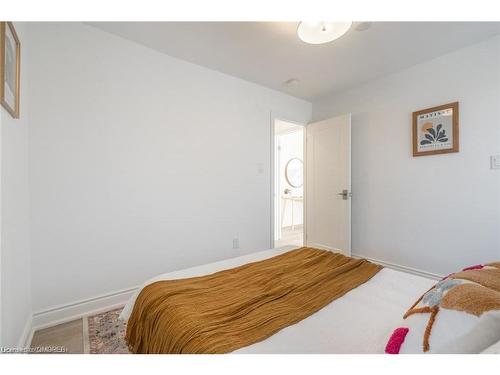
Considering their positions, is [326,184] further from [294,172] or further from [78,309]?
[78,309]

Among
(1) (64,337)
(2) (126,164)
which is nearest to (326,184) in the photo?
(2) (126,164)

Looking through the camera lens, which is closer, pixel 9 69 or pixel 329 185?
pixel 9 69

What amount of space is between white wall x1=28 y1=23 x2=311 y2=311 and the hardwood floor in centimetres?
19

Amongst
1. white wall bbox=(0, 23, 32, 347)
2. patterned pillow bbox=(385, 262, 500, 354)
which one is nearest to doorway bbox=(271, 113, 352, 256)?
patterned pillow bbox=(385, 262, 500, 354)

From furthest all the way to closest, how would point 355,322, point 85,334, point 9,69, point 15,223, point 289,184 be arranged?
1. point 289,184
2. point 85,334
3. point 15,223
4. point 9,69
5. point 355,322

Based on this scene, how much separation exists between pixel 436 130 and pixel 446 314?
2.52 metres

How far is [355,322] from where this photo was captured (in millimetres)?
997

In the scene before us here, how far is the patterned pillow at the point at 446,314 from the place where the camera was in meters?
0.68

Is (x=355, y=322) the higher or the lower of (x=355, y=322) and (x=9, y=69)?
the lower

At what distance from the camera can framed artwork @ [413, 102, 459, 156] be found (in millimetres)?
2422

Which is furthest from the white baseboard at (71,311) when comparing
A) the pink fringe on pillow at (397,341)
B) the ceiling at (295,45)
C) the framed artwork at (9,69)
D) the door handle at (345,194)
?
the door handle at (345,194)

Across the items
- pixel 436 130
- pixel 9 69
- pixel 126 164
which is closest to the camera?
pixel 9 69

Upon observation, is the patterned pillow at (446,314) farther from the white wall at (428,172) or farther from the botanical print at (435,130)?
the botanical print at (435,130)

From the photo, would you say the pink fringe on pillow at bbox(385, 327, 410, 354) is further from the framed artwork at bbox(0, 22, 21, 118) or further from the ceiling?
the ceiling
